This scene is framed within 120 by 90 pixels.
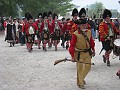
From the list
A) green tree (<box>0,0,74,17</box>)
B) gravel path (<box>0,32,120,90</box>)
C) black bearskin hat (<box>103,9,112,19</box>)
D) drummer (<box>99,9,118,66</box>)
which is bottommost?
gravel path (<box>0,32,120,90</box>)

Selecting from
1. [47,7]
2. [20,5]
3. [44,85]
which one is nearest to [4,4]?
[20,5]

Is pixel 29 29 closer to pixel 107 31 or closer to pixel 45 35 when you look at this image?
pixel 45 35

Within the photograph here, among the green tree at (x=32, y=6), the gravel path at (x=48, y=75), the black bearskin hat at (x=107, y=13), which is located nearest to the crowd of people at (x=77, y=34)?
the black bearskin hat at (x=107, y=13)

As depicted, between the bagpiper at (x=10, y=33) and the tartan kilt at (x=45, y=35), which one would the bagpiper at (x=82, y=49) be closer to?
the tartan kilt at (x=45, y=35)

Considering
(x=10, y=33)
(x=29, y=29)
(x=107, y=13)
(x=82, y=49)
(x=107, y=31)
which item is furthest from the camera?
(x=10, y=33)

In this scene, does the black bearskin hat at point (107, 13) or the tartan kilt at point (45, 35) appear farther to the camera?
the tartan kilt at point (45, 35)

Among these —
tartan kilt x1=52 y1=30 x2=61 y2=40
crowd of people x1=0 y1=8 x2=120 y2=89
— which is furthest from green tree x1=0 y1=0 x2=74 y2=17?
tartan kilt x1=52 y1=30 x2=61 y2=40

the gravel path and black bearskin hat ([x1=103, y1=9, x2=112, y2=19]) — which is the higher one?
black bearskin hat ([x1=103, y1=9, x2=112, y2=19])

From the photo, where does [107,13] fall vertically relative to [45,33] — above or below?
above

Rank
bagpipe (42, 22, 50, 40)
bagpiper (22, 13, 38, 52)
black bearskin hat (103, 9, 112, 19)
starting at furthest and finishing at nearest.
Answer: bagpipe (42, 22, 50, 40) < bagpiper (22, 13, 38, 52) < black bearskin hat (103, 9, 112, 19)

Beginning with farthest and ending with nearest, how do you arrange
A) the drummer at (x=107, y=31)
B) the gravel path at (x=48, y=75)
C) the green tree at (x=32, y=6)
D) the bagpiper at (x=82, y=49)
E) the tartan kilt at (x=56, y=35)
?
the green tree at (x=32, y=6)
the tartan kilt at (x=56, y=35)
the drummer at (x=107, y=31)
the gravel path at (x=48, y=75)
the bagpiper at (x=82, y=49)

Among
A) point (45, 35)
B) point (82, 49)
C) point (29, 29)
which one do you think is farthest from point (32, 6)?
point (82, 49)

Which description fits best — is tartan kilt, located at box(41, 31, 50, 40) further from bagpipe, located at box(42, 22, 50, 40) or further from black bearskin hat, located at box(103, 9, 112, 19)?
black bearskin hat, located at box(103, 9, 112, 19)

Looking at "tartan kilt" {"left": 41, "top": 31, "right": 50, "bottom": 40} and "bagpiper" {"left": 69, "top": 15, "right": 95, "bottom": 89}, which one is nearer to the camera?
"bagpiper" {"left": 69, "top": 15, "right": 95, "bottom": 89}
